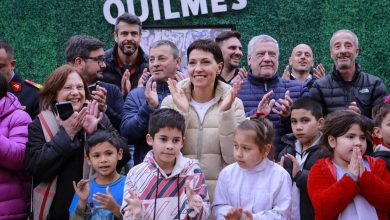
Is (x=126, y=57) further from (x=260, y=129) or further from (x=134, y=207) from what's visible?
(x=134, y=207)

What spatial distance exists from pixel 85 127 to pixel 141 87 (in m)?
0.89

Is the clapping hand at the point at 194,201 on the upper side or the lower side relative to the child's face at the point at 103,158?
lower

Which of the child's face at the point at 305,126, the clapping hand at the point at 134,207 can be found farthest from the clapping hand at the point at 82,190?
the child's face at the point at 305,126

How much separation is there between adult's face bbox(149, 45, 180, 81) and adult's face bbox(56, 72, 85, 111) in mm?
677

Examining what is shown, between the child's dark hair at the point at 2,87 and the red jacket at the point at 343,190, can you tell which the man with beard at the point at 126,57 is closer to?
the child's dark hair at the point at 2,87

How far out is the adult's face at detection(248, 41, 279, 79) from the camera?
5.38 m

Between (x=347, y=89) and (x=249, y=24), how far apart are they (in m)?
3.57

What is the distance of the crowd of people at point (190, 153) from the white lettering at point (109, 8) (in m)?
3.58

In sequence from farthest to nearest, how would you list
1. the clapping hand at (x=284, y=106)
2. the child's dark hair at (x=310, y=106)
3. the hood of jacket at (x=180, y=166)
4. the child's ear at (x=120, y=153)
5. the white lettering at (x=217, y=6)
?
the white lettering at (x=217, y=6) → the clapping hand at (x=284, y=106) → the child's dark hair at (x=310, y=106) → the child's ear at (x=120, y=153) → the hood of jacket at (x=180, y=166)

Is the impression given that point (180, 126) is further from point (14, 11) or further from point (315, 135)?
point (14, 11)

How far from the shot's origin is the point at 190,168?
4039mm

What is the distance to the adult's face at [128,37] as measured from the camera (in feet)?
21.1

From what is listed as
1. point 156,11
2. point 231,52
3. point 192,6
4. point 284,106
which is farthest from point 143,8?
point 284,106

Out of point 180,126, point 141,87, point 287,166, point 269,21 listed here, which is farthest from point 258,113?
point 269,21
